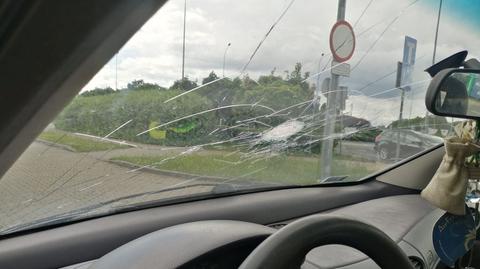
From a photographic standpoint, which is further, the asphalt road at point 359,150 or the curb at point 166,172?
the asphalt road at point 359,150

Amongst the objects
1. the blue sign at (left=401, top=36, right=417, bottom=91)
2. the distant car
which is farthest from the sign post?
the blue sign at (left=401, top=36, right=417, bottom=91)

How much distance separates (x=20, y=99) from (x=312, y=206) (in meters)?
2.64

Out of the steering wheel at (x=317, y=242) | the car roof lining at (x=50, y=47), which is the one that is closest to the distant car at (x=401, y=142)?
the steering wheel at (x=317, y=242)

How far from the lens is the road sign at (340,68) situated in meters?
3.62

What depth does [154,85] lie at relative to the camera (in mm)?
2473

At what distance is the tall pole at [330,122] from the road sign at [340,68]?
4 centimetres

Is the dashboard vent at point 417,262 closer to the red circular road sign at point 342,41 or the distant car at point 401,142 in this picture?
the distant car at point 401,142

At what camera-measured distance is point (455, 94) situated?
2.41 m

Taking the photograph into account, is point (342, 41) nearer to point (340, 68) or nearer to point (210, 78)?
point (340, 68)

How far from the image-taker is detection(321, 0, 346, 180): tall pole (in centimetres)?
359

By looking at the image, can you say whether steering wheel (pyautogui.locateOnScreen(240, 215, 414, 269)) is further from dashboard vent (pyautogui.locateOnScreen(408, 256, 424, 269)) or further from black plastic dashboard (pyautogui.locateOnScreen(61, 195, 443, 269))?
dashboard vent (pyautogui.locateOnScreen(408, 256, 424, 269))

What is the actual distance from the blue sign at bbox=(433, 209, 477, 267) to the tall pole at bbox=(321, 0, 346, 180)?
1.05 m

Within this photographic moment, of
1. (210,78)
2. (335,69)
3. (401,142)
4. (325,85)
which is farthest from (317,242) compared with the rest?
(401,142)

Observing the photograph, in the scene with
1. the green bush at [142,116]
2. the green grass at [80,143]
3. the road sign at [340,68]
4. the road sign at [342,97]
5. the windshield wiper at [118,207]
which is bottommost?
the windshield wiper at [118,207]
